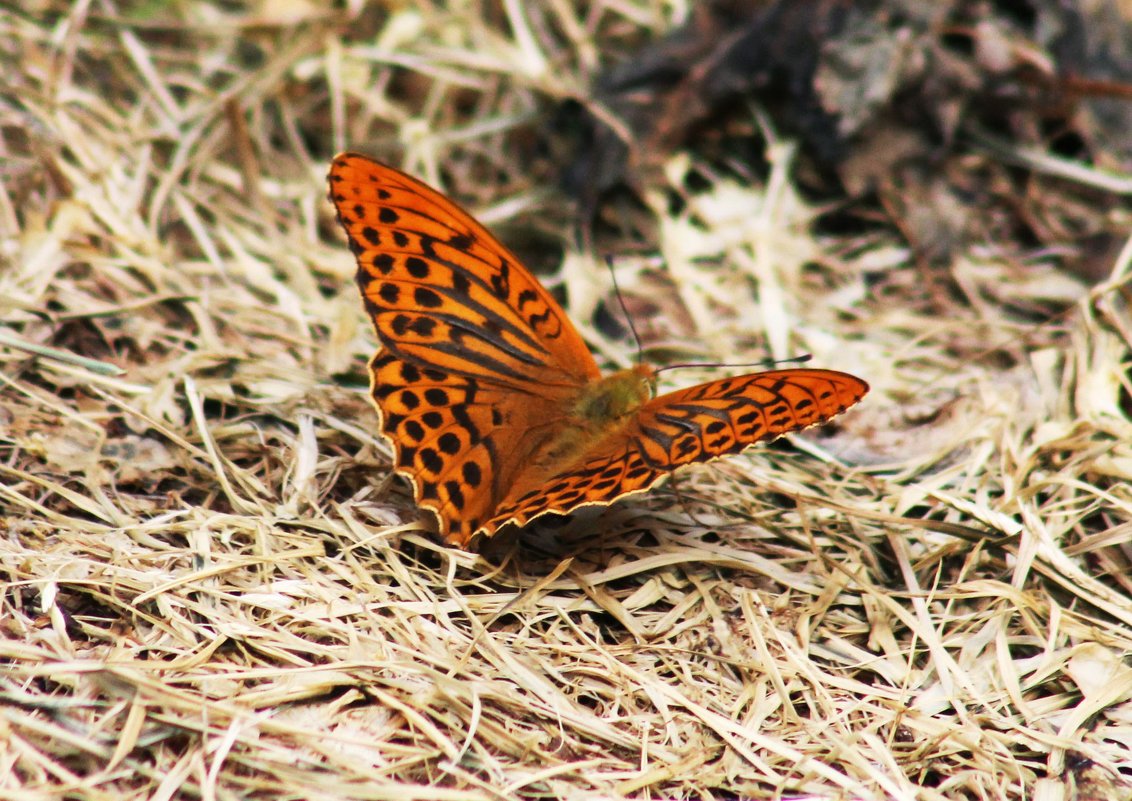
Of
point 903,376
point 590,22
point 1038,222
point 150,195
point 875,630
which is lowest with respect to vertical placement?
point 875,630

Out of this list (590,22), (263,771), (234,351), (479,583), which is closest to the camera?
(263,771)

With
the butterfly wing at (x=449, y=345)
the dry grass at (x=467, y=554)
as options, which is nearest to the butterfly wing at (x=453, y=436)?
the butterfly wing at (x=449, y=345)

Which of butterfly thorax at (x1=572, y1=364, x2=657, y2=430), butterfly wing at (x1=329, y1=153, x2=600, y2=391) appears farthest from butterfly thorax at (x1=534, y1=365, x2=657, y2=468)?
butterfly wing at (x1=329, y1=153, x2=600, y2=391)

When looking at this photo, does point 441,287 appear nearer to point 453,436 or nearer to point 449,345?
point 449,345

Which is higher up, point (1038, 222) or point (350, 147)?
point (350, 147)

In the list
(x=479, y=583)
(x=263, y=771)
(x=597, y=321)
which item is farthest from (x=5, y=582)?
(x=597, y=321)

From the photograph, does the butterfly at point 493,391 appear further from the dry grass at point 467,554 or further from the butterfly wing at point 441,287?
the dry grass at point 467,554

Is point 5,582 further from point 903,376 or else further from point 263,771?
point 903,376
